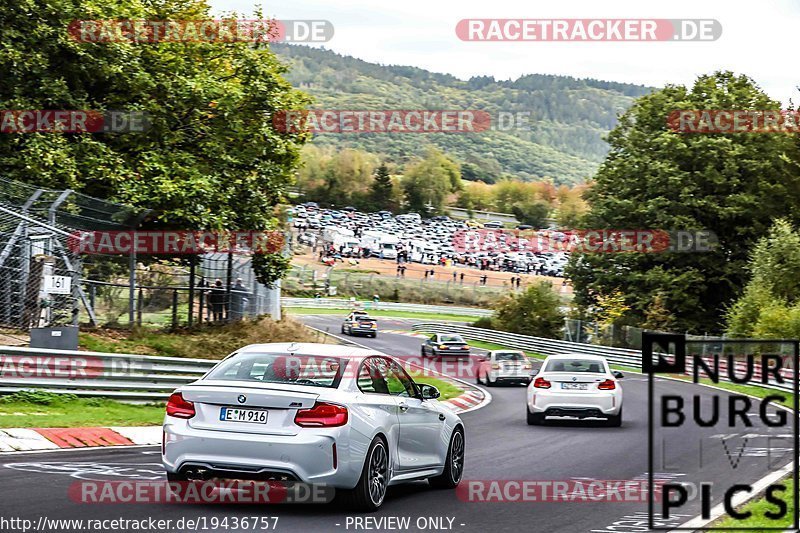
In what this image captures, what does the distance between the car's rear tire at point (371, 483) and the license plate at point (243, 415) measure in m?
0.94

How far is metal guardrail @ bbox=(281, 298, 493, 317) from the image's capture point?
3389 inches

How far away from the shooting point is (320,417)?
9.23 m

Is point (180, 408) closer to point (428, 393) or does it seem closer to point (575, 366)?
point (428, 393)

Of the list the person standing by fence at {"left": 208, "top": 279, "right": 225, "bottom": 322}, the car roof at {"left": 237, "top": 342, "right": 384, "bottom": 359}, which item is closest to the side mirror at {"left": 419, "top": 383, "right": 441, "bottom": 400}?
the car roof at {"left": 237, "top": 342, "right": 384, "bottom": 359}

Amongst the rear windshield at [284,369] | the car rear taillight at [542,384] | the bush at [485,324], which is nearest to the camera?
the rear windshield at [284,369]

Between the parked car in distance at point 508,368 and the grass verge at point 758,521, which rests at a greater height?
the grass verge at point 758,521

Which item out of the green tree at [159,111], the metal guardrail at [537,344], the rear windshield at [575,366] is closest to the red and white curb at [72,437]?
the rear windshield at [575,366]

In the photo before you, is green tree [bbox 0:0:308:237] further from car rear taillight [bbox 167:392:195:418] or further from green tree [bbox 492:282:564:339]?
green tree [bbox 492:282:564:339]

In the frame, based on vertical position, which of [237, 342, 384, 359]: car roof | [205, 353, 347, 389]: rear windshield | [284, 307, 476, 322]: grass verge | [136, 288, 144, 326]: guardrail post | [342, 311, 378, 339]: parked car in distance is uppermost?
[237, 342, 384, 359]: car roof

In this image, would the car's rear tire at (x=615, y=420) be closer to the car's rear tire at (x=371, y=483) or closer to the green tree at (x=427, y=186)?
the car's rear tire at (x=371, y=483)

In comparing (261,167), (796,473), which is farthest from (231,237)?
(796,473)

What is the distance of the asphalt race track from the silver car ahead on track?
1.13 feet

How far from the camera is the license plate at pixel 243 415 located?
30.2ft

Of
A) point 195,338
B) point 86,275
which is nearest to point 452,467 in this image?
point 86,275
